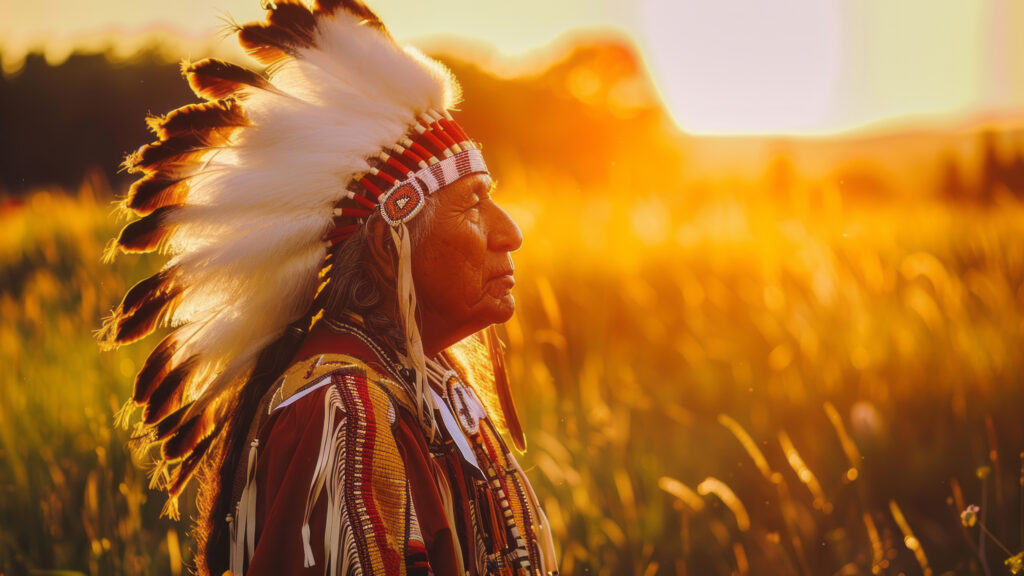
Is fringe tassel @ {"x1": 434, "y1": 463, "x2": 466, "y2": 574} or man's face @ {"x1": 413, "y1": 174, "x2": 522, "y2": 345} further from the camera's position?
man's face @ {"x1": 413, "y1": 174, "x2": 522, "y2": 345}

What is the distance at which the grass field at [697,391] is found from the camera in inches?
155

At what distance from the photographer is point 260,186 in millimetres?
2059

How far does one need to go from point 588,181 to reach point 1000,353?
1181 centimetres

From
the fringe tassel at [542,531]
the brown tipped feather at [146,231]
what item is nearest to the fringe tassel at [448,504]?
the fringe tassel at [542,531]

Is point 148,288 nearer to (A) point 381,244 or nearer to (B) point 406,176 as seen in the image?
(A) point 381,244

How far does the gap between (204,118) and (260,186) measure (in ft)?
0.73

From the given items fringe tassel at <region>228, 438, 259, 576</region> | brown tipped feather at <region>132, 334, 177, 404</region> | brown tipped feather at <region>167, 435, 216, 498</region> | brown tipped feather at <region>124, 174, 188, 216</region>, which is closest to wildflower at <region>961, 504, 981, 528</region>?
fringe tassel at <region>228, 438, 259, 576</region>

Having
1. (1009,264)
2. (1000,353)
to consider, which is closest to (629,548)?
(1000,353)

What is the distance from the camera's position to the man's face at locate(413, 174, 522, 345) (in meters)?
2.21

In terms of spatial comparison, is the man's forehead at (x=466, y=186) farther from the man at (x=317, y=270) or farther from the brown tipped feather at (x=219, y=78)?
the brown tipped feather at (x=219, y=78)

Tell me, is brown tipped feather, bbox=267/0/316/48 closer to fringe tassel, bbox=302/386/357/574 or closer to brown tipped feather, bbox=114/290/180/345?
brown tipped feather, bbox=114/290/180/345

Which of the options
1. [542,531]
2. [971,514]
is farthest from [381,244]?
[971,514]

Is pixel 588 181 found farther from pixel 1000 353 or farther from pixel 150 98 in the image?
pixel 1000 353

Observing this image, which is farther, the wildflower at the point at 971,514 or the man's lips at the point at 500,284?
the wildflower at the point at 971,514
